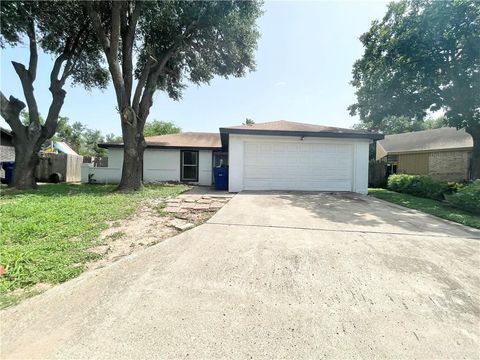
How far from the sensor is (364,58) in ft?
45.5

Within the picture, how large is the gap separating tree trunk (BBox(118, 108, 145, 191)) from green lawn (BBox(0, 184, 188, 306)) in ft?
10.8

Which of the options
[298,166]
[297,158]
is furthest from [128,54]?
[298,166]

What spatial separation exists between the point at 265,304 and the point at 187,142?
1351cm

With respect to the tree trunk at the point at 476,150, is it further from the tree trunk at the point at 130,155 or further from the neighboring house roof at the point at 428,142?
the tree trunk at the point at 130,155

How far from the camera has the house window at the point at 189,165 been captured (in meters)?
14.5

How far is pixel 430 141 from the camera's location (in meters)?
20.3

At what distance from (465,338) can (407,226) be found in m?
3.64

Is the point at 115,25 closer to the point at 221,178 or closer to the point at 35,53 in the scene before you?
the point at 35,53

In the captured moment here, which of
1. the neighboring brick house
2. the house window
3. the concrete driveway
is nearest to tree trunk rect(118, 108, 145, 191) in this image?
the house window

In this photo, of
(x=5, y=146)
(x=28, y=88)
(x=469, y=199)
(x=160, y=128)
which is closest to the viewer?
(x=469, y=199)

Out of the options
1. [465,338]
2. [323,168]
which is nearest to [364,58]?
[323,168]

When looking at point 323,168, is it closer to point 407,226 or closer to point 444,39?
point 407,226

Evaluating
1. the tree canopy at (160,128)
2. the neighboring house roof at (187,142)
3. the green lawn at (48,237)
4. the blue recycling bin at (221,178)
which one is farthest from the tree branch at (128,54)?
the tree canopy at (160,128)

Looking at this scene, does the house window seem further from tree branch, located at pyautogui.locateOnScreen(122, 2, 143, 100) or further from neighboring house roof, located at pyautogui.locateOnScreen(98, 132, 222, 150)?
Result: tree branch, located at pyautogui.locateOnScreen(122, 2, 143, 100)
